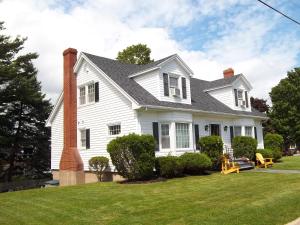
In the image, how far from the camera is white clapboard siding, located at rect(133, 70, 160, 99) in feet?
64.5

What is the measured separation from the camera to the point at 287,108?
1704 inches

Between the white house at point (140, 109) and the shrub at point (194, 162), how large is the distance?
1478 mm

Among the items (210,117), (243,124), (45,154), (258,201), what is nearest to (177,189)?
(258,201)

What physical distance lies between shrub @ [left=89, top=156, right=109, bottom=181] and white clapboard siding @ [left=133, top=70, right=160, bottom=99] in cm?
472

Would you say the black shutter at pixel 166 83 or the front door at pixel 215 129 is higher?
the black shutter at pixel 166 83

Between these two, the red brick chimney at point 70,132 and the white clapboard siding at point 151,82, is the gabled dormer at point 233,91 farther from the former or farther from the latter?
the red brick chimney at point 70,132

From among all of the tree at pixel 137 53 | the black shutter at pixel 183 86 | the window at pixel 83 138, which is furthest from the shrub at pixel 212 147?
the tree at pixel 137 53

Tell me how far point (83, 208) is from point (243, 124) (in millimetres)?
18231

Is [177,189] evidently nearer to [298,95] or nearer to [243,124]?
[243,124]

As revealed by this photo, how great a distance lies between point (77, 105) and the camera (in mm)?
22312

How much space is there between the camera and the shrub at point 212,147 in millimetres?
19609

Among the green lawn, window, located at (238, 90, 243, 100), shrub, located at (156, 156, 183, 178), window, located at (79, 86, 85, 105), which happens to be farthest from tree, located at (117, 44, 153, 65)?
shrub, located at (156, 156, 183, 178)

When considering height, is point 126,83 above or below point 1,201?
above

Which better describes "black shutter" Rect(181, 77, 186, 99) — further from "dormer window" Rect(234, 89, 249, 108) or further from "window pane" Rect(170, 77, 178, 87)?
"dormer window" Rect(234, 89, 249, 108)
